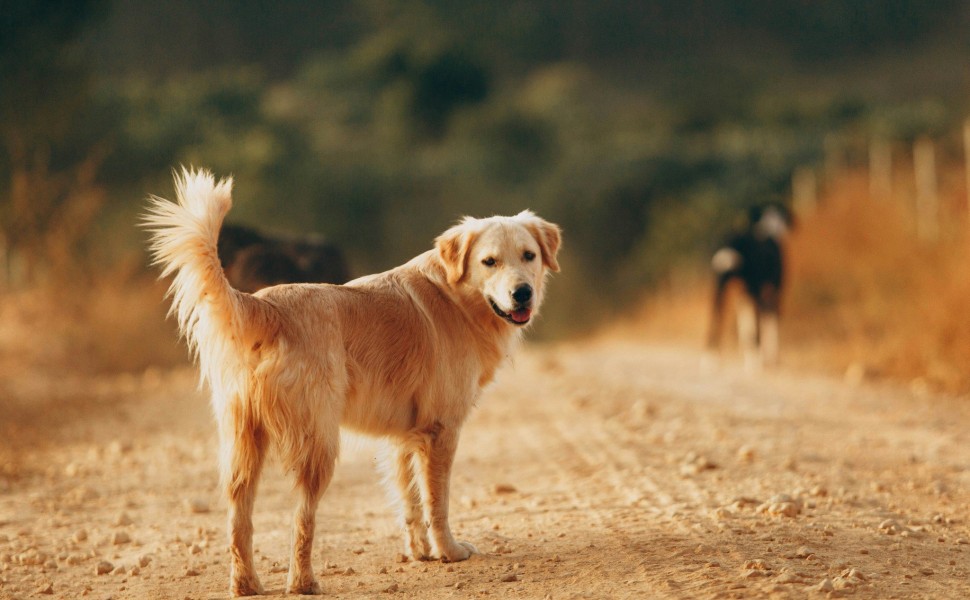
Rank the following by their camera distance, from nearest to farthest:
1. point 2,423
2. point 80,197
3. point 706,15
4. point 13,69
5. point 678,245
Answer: point 2,423, point 80,197, point 13,69, point 678,245, point 706,15

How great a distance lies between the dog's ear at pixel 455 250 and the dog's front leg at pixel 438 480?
0.85 m

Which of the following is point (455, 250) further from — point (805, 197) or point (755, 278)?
point (805, 197)

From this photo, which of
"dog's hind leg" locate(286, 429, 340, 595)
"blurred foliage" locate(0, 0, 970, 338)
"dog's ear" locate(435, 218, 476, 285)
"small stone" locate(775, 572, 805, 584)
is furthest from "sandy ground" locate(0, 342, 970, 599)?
"blurred foliage" locate(0, 0, 970, 338)

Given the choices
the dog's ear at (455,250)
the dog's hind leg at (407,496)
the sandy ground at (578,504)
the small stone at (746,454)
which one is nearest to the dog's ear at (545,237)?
the dog's ear at (455,250)

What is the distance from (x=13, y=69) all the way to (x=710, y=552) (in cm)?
1589

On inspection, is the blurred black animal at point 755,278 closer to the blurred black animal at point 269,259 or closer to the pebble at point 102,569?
the blurred black animal at point 269,259

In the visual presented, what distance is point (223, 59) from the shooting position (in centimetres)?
3656

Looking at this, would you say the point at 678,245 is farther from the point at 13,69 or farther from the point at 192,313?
the point at 192,313

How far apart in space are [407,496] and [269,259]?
281 cm

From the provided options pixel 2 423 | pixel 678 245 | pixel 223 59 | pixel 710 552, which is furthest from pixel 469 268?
pixel 223 59

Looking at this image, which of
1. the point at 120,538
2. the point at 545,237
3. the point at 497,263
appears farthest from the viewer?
the point at 545,237

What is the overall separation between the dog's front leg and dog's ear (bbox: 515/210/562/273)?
4.02 ft

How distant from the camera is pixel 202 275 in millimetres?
4523

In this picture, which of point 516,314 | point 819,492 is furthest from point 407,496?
point 819,492
